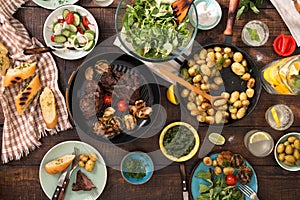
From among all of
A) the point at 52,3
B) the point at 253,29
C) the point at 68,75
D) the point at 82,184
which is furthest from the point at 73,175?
the point at 253,29

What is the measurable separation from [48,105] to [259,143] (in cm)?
97

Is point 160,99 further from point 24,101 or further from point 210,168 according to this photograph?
point 24,101

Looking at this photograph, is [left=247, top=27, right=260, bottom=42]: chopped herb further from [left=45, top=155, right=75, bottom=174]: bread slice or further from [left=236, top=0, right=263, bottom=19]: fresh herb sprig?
[left=45, top=155, right=75, bottom=174]: bread slice

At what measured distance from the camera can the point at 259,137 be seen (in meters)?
Answer: 2.18

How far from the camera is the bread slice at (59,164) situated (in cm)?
211

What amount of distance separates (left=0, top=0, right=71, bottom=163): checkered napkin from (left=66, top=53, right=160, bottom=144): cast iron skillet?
0.10 m

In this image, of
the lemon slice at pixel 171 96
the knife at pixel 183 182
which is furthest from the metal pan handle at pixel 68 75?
the knife at pixel 183 182

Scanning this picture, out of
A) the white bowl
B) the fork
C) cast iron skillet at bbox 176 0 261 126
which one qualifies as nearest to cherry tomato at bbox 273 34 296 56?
cast iron skillet at bbox 176 0 261 126

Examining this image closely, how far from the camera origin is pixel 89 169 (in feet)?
7.07

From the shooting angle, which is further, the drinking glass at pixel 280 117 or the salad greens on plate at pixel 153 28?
the drinking glass at pixel 280 117

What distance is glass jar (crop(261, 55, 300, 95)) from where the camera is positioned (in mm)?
1969

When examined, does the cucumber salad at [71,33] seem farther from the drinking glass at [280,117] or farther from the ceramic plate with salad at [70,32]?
the drinking glass at [280,117]

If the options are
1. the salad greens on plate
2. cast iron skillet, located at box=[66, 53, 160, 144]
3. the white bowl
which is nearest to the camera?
the salad greens on plate

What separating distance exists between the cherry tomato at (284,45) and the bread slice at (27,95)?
1.09 metres
